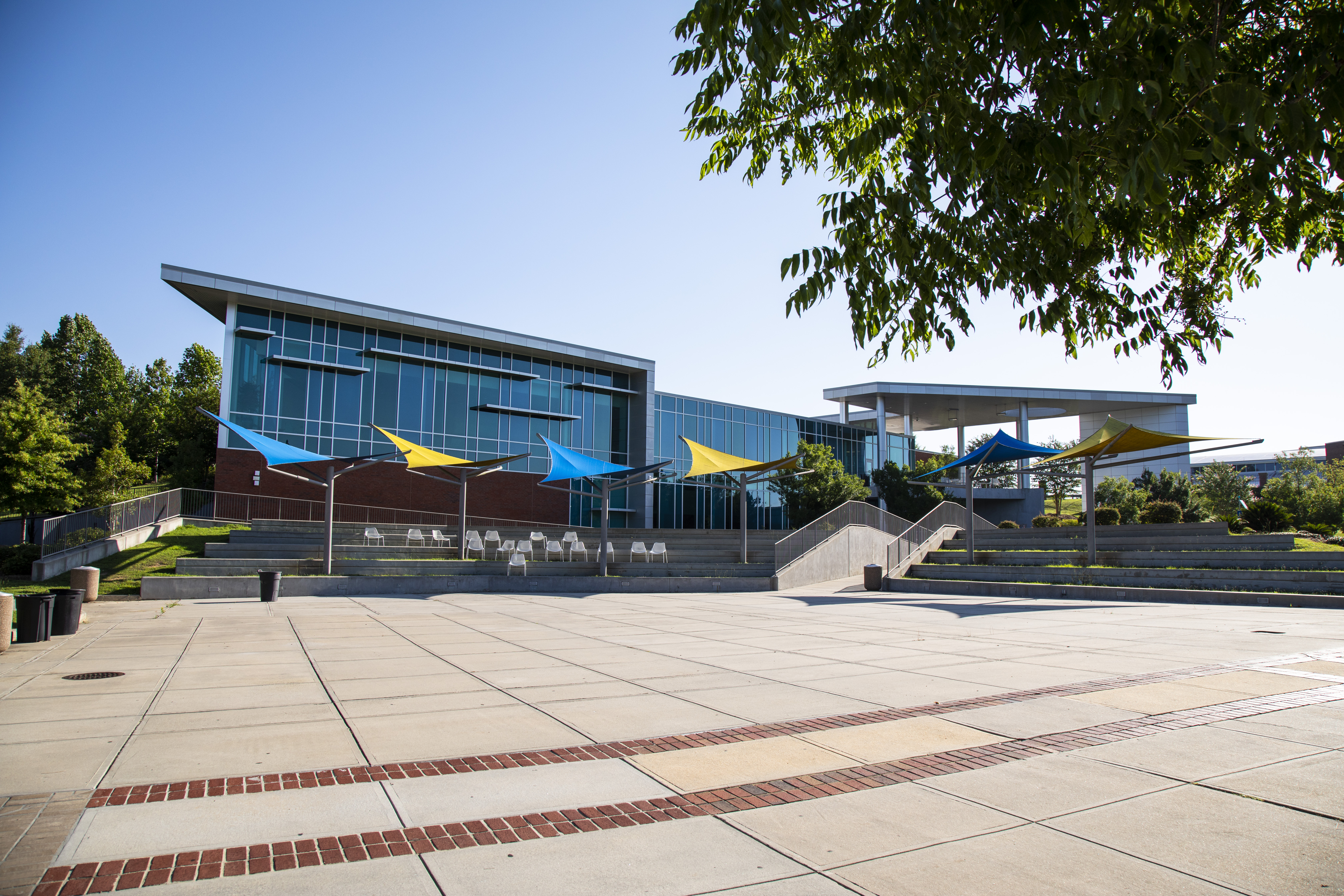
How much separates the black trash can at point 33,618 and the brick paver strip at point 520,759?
26.7 ft

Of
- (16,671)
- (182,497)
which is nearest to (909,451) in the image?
(182,497)

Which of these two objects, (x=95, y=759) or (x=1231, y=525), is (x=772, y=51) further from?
(x=1231, y=525)

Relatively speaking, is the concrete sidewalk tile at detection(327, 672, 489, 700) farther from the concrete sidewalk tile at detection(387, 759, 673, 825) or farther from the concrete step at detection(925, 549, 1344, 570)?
the concrete step at detection(925, 549, 1344, 570)

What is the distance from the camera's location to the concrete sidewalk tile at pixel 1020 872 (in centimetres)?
316

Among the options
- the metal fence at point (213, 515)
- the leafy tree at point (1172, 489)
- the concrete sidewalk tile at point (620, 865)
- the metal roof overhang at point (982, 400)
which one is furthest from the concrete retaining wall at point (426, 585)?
the metal roof overhang at point (982, 400)

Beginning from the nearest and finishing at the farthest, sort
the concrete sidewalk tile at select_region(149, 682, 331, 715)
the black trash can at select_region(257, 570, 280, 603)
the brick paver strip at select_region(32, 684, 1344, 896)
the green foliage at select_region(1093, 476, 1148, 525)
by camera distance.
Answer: the brick paver strip at select_region(32, 684, 1344, 896) → the concrete sidewalk tile at select_region(149, 682, 331, 715) → the black trash can at select_region(257, 570, 280, 603) → the green foliage at select_region(1093, 476, 1148, 525)

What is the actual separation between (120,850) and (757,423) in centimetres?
5024

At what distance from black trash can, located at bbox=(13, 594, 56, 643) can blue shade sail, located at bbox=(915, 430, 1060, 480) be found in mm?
24864

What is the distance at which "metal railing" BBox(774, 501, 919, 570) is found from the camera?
26734 millimetres

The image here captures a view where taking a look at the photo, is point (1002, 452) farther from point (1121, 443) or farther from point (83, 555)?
point (83, 555)

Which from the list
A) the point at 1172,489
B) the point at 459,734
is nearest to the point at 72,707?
the point at 459,734

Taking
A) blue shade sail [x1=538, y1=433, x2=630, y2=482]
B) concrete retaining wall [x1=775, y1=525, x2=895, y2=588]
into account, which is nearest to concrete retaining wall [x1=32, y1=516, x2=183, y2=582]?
blue shade sail [x1=538, y1=433, x2=630, y2=482]

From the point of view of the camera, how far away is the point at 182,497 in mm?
33125

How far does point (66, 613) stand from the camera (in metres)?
11.6
